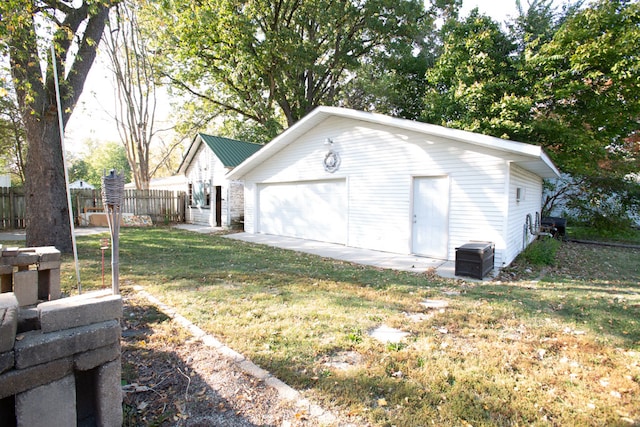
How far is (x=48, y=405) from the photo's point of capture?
1.69 meters

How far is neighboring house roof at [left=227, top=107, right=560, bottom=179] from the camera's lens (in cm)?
660

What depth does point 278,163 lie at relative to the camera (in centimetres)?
1198

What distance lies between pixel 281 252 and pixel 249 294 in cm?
405

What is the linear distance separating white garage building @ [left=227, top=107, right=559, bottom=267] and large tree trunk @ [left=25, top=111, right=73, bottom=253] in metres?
6.05

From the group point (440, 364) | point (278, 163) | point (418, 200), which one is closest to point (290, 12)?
point (278, 163)

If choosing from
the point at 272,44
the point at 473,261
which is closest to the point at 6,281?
the point at 473,261

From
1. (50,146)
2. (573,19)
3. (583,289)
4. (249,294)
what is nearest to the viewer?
(249,294)

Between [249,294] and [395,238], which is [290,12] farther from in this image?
[249,294]

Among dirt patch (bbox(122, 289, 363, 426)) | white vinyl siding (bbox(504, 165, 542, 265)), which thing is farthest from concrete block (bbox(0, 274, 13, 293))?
white vinyl siding (bbox(504, 165, 542, 265))

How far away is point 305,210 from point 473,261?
20.6 feet

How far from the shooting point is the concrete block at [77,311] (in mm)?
1716

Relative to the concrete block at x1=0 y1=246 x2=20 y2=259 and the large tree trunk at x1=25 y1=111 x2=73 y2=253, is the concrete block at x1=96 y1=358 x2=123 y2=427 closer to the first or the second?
the concrete block at x1=0 y1=246 x2=20 y2=259

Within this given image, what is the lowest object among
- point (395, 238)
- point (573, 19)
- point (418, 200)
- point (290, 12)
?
point (395, 238)

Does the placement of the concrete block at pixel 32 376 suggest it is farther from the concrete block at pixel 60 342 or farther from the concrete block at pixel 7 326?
the concrete block at pixel 7 326
